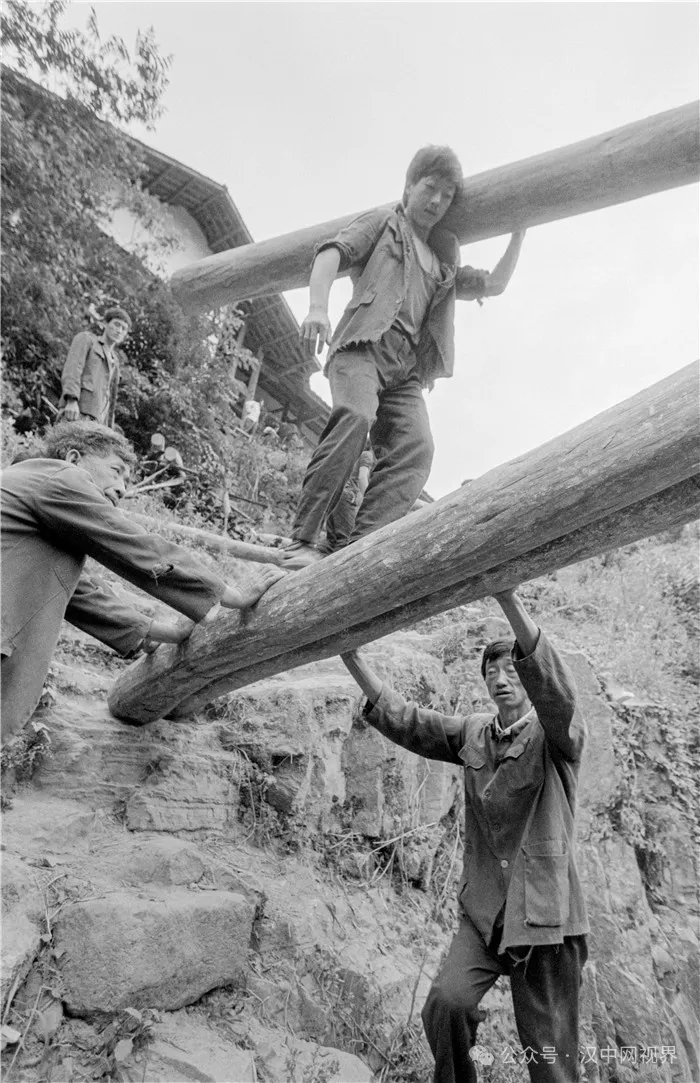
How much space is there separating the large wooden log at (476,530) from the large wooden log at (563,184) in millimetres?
1705

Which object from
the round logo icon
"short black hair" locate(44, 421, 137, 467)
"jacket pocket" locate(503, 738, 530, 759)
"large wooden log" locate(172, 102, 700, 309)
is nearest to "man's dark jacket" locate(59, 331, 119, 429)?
"large wooden log" locate(172, 102, 700, 309)

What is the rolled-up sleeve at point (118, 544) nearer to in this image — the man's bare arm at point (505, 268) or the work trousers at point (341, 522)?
the work trousers at point (341, 522)

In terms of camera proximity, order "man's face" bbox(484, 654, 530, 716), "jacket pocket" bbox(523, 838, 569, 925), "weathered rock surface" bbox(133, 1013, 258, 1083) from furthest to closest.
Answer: "man's face" bbox(484, 654, 530, 716), "jacket pocket" bbox(523, 838, 569, 925), "weathered rock surface" bbox(133, 1013, 258, 1083)

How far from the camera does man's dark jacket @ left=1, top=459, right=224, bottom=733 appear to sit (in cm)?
252

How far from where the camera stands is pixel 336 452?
2.90m

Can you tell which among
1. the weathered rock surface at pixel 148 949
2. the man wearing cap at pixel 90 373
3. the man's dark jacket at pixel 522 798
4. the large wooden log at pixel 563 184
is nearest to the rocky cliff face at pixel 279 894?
the weathered rock surface at pixel 148 949

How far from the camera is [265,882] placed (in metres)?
3.47

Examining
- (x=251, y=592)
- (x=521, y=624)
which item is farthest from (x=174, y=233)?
(x=521, y=624)

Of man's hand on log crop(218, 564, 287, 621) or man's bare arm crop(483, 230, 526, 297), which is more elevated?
man's bare arm crop(483, 230, 526, 297)

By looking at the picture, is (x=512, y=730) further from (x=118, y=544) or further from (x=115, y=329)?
(x=115, y=329)

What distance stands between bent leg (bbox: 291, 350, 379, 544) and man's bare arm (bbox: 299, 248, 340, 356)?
0.23 metres

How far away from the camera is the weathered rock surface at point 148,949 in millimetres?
2629

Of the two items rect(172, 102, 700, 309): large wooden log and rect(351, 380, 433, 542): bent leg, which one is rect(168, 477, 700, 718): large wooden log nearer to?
rect(351, 380, 433, 542): bent leg

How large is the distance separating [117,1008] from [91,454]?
2187 mm
